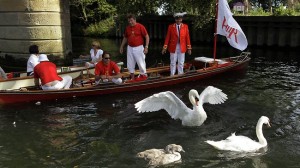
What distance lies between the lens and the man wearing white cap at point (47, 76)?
462 inches

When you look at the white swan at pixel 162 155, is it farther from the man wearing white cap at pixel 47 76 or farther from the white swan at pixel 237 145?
the man wearing white cap at pixel 47 76

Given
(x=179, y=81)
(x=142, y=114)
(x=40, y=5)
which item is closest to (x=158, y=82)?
(x=179, y=81)

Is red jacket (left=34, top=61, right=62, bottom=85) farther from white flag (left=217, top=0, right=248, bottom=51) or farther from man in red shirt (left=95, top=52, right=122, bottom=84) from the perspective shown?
white flag (left=217, top=0, right=248, bottom=51)

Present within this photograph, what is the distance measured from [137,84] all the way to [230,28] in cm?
394

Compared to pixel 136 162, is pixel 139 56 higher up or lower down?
higher up

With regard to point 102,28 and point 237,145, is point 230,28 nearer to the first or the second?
point 237,145

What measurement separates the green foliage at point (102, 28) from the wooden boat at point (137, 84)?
96.2ft

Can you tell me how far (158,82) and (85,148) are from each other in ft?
18.7

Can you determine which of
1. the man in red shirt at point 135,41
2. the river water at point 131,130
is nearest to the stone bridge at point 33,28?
the man in red shirt at point 135,41

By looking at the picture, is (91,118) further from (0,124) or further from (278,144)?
(278,144)

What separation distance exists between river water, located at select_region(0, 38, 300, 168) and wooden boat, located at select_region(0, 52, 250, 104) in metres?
0.22

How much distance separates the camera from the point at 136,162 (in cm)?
773

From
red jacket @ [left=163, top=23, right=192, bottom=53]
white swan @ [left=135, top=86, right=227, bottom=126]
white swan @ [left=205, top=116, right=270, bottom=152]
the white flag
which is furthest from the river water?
the white flag

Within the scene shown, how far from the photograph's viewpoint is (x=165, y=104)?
9.87 meters
